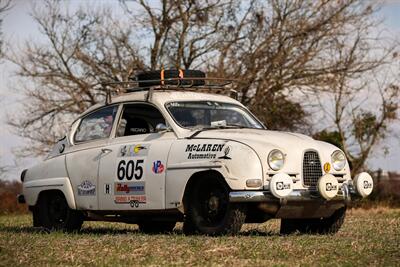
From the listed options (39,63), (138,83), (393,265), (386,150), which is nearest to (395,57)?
(386,150)

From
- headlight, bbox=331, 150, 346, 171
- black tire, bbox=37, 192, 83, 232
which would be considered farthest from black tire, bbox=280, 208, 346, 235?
Result: black tire, bbox=37, 192, 83, 232

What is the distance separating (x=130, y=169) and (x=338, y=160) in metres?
2.69

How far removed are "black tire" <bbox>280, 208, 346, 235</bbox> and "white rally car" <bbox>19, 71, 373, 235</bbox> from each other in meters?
0.01

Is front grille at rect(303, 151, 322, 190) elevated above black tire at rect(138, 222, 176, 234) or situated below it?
above

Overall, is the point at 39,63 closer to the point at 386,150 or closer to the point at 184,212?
the point at 386,150

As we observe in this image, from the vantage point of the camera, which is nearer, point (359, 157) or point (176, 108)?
point (176, 108)

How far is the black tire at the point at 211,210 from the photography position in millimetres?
10516

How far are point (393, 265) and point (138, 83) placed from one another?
5988 mm

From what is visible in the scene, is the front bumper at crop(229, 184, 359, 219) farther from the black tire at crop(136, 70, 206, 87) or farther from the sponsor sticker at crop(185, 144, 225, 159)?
the black tire at crop(136, 70, 206, 87)

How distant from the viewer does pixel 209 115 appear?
11969 millimetres

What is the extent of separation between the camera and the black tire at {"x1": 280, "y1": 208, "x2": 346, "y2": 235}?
1160 cm

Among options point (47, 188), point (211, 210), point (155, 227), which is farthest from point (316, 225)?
point (47, 188)

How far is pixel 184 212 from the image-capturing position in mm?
11078

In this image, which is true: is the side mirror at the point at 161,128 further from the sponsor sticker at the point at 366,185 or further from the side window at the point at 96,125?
the sponsor sticker at the point at 366,185
